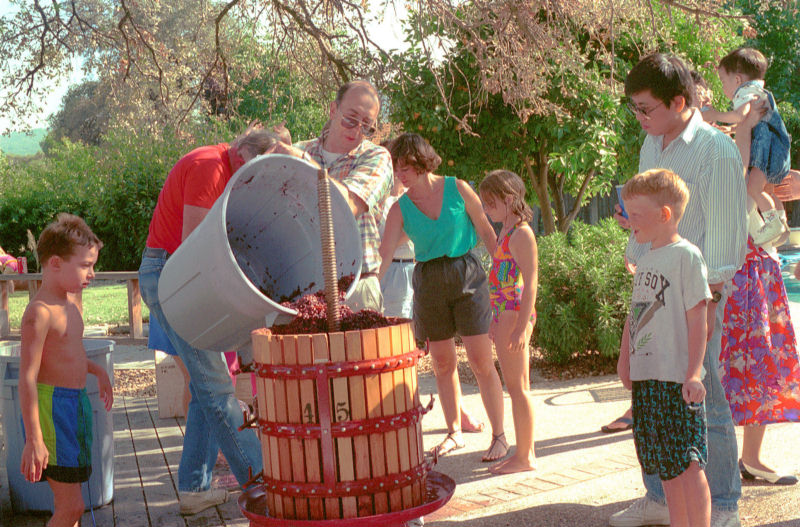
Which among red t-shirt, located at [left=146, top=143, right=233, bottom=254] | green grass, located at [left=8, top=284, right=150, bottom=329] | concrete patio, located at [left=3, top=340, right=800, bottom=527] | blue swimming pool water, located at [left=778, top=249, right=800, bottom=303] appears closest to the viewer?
red t-shirt, located at [left=146, top=143, right=233, bottom=254]

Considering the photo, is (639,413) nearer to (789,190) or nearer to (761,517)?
(761,517)

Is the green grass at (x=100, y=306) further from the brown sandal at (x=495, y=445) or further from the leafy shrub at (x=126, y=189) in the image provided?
the brown sandal at (x=495, y=445)

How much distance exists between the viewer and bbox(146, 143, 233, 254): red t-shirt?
3.78 metres

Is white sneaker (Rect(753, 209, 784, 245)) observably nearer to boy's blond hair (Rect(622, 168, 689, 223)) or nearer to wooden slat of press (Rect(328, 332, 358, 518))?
boy's blond hair (Rect(622, 168, 689, 223))

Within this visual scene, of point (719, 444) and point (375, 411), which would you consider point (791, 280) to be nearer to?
point (719, 444)

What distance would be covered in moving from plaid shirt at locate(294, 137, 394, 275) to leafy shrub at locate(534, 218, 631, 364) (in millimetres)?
3880

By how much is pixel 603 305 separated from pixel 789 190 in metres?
2.87

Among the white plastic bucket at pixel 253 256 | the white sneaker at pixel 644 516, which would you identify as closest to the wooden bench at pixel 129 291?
the white plastic bucket at pixel 253 256

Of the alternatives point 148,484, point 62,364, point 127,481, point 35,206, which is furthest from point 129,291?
point 35,206

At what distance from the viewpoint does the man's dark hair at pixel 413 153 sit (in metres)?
5.01

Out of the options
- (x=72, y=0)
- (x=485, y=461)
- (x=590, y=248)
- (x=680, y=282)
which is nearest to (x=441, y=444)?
(x=485, y=461)

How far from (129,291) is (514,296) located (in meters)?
7.02

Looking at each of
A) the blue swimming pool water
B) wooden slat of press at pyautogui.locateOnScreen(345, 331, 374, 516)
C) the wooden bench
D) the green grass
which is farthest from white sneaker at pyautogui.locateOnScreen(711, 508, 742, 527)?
the blue swimming pool water

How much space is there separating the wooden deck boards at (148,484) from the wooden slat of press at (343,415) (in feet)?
5.47
